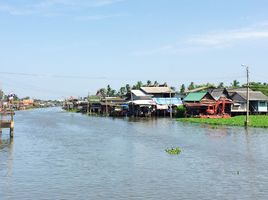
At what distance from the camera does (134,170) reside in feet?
83.9

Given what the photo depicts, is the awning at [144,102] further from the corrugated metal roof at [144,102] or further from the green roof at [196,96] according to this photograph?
the green roof at [196,96]

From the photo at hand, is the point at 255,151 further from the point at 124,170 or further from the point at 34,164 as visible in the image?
the point at 34,164

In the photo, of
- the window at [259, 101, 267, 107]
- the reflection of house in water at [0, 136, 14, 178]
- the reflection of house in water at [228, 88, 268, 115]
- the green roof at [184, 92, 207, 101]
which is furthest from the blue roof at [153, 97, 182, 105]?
the reflection of house in water at [0, 136, 14, 178]

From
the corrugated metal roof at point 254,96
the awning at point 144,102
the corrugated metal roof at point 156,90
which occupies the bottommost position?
the awning at point 144,102

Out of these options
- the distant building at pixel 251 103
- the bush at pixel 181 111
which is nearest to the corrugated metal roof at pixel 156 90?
the bush at pixel 181 111

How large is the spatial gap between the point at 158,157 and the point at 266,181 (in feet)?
33.0

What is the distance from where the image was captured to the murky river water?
789 inches

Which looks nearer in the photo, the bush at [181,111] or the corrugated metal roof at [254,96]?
the corrugated metal roof at [254,96]

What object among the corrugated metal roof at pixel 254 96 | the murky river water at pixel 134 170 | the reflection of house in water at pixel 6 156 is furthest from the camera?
the corrugated metal roof at pixel 254 96

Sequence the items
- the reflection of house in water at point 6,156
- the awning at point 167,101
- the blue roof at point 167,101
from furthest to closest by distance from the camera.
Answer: the blue roof at point 167,101 < the awning at point 167,101 < the reflection of house in water at point 6,156

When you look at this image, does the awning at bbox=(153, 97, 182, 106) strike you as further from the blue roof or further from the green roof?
the green roof

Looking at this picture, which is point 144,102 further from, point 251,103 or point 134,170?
point 134,170

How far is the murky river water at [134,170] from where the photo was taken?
2003cm

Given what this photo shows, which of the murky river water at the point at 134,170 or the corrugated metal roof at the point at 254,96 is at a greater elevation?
the corrugated metal roof at the point at 254,96
